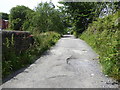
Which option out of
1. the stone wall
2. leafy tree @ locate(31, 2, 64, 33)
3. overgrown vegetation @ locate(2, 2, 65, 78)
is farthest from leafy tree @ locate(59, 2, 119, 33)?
the stone wall

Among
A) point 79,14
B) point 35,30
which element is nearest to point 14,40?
point 35,30

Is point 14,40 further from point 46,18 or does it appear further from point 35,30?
point 46,18

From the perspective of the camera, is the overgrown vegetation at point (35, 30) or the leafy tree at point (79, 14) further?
the leafy tree at point (79, 14)

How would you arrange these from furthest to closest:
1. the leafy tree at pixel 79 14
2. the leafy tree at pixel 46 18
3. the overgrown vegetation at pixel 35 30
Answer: the leafy tree at pixel 46 18 < the leafy tree at pixel 79 14 < the overgrown vegetation at pixel 35 30

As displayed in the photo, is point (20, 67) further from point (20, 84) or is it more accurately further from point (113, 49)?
point (113, 49)

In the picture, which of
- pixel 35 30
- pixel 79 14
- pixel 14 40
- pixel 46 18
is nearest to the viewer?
pixel 14 40

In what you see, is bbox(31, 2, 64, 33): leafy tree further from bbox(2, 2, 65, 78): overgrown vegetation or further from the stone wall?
the stone wall

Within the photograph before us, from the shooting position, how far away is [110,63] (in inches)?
247

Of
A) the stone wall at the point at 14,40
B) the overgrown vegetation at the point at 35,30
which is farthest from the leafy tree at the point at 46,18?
the stone wall at the point at 14,40

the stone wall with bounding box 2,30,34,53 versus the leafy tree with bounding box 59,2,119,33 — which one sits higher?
the leafy tree with bounding box 59,2,119,33

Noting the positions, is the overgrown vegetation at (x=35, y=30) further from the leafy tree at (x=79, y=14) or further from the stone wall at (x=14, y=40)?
the leafy tree at (x=79, y=14)

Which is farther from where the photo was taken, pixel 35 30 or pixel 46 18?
pixel 46 18

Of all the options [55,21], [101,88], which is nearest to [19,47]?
[101,88]

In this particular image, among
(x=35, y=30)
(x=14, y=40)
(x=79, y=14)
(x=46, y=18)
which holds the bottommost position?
(x=14, y=40)
